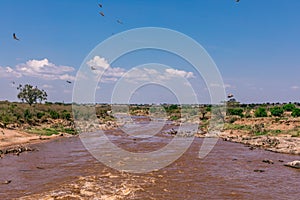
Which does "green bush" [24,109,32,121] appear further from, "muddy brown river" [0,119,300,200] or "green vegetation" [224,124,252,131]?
"green vegetation" [224,124,252,131]

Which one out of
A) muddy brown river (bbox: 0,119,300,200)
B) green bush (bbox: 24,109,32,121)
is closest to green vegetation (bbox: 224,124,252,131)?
muddy brown river (bbox: 0,119,300,200)

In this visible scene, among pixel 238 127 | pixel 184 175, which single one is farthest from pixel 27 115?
pixel 238 127

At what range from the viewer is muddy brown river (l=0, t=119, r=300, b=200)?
14.2 metres

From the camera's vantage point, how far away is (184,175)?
17734 millimetres

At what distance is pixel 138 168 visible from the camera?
19484mm

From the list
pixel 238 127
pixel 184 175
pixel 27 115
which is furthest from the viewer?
pixel 238 127

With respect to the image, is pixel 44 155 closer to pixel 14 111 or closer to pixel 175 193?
pixel 175 193

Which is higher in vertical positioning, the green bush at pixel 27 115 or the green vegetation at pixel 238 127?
the green bush at pixel 27 115

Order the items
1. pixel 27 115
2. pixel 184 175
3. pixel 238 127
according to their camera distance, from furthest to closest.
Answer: pixel 238 127
pixel 27 115
pixel 184 175

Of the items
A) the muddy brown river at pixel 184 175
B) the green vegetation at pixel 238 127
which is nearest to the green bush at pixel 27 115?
the muddy brown river at pixel 184 175

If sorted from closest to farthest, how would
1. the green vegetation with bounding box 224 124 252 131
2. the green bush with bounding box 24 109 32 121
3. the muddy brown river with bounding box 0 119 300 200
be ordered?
the muddy brown river with bounding box 0 119 300 200 → the green vegetation with bounding box 224 124 252 131 → the green bush with bounding box 24 109 32 121

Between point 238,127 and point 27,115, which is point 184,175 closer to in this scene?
point 238,127

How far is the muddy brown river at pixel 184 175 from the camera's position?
14195 mm

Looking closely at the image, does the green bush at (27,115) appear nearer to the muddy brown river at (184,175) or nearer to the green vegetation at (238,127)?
the muddy brown river at (184,175)
